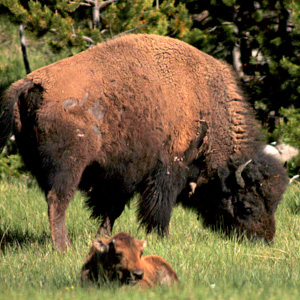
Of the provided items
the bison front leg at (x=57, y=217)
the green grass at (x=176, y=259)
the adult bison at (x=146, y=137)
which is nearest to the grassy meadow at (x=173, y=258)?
the green grass at (x=176, y=259)

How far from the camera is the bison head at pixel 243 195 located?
17.7 feet

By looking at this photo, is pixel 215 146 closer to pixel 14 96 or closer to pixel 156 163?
pixel 156 163

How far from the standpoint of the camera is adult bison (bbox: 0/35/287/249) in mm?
4746

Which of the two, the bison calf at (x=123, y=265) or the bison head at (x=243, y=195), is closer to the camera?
the bison calf at (x=123, y=265)

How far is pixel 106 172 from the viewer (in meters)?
5.05

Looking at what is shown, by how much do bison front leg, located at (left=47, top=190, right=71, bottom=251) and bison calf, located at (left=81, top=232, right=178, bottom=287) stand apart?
1585mm

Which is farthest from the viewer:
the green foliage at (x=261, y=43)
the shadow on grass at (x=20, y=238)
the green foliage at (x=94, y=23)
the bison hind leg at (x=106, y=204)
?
the green foliage at (x=261, y=43)

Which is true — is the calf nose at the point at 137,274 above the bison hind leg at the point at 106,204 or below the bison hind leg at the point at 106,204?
above

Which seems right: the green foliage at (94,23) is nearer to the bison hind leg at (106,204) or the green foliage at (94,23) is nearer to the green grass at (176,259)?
the green grass at (176,259)

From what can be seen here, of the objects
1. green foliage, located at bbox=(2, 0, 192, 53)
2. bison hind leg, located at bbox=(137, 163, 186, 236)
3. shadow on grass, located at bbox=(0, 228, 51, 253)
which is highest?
green foliage, located at bbox=(2, 0, 192, 53)

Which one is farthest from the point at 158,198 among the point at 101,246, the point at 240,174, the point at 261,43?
the point at 261,43

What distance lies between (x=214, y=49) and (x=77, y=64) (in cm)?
479

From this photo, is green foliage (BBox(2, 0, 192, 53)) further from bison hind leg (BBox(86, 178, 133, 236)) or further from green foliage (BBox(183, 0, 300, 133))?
bison hind leg (BBox(86, 178, 133, 236))

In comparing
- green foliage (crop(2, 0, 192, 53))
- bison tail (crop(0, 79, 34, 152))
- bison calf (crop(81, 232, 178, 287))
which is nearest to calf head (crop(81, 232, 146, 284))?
bison calf (crop(81, 232, 178, 287))
